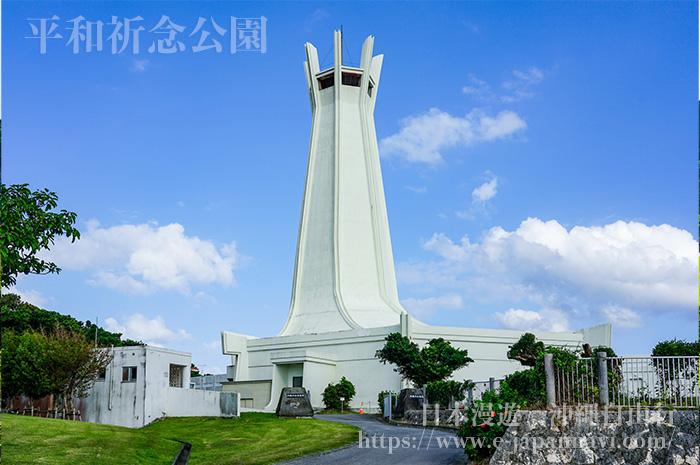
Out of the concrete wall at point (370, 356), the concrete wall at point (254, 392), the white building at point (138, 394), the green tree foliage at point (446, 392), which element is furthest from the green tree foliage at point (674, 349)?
the concrete wall at point (254, 392)

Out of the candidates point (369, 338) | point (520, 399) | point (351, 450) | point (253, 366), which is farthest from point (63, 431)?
point (253, 366)

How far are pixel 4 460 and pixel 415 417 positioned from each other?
14180 millimetres

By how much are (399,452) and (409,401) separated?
9494 millimetres

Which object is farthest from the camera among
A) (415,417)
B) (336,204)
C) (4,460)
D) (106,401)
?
(336,204)

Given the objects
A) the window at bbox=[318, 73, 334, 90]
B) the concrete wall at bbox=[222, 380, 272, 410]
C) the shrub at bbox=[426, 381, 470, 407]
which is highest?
the window at bbox=[318, 73, 334, 90]

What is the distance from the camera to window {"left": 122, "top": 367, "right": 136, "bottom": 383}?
85.1ft

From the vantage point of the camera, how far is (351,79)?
178 ft

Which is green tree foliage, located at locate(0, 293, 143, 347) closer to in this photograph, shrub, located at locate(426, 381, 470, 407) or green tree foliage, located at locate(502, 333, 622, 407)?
shrub, located at locate(426, 381, 470, 407)

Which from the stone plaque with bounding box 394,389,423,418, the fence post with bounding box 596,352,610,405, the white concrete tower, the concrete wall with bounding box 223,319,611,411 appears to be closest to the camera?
the fence post with bounding box 596,352,610,405

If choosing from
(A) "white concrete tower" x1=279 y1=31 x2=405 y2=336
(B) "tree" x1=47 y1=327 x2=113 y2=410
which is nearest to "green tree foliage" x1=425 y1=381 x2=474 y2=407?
(B) "tree" x1=47 y1=327 x2=113 y2=410

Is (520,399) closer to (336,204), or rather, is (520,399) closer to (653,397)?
(653,397)

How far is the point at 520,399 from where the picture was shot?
13867 millimetres

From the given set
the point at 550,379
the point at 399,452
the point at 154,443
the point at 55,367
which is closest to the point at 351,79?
the point at 55,367

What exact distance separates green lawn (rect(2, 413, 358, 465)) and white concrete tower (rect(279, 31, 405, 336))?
84.7 ft
